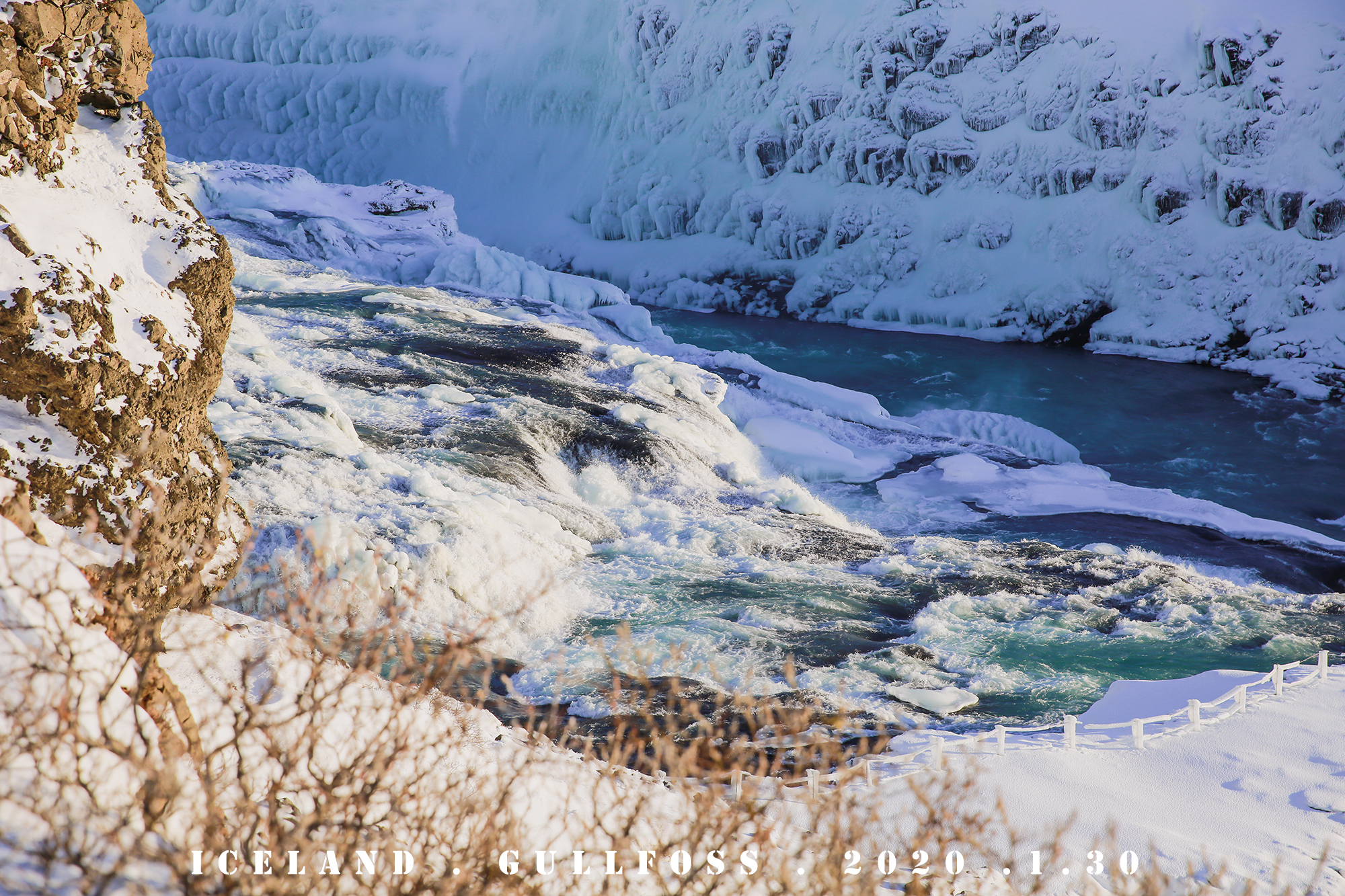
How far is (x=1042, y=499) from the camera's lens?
19.2 metres

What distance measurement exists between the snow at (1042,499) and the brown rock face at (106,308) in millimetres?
14643

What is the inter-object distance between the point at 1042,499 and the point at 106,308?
59.1 feet

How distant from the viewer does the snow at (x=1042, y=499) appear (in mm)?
18188

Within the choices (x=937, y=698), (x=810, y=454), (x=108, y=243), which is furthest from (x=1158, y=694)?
(x=810, y=454)

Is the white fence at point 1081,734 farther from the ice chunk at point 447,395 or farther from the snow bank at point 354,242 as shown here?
the snow bank at point 354,242

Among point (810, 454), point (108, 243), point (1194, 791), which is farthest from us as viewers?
point (810, 454)

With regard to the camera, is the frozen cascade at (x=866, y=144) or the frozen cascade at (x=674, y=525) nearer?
the frozen cascade at (x=674, y=525)

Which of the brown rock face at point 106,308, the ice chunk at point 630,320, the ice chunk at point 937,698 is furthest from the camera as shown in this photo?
the ice chunk at point 630,320

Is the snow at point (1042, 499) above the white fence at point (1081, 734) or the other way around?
the other way around

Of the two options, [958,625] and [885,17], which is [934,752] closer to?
[958,625]

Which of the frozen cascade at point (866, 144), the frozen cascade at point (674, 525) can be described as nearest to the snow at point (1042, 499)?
the frozen cascade at point (674, 525)

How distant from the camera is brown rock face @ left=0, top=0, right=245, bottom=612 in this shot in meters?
4.30

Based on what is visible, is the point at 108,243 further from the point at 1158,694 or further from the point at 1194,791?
the point at 1158,694

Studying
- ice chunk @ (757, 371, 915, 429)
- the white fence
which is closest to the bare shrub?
the white fence
